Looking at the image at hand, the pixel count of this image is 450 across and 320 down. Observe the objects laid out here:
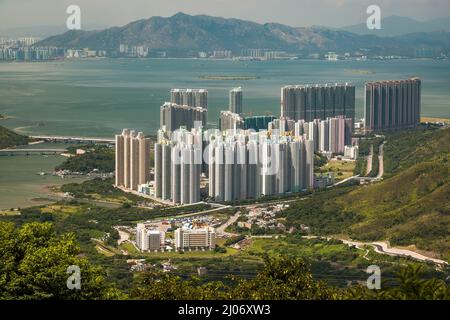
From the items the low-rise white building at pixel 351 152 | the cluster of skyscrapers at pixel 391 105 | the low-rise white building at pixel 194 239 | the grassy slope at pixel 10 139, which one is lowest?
the low-rise white building at pixel 194 239

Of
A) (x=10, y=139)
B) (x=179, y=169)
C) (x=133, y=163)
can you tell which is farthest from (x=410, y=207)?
(x=10, y=139)

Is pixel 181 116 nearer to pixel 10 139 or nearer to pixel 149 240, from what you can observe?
pixel 10 139

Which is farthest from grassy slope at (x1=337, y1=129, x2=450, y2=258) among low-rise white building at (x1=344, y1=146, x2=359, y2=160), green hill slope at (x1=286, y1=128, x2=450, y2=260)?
low-rise white building at (x1=344, y1=146, x2=359, y2=160)

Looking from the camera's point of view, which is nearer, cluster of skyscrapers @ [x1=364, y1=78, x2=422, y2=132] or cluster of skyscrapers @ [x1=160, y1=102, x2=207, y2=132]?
cluster of skyscrapers @ [x1=160, y1=102, x2=207, y2=132]

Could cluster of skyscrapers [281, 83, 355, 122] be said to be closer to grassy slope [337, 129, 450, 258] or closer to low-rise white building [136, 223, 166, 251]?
grassy slope [337, 129, 450, 258]

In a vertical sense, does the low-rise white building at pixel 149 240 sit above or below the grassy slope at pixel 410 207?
below

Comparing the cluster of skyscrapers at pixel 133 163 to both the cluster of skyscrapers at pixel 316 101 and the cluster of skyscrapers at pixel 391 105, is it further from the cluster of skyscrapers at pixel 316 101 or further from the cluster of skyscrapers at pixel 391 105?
the cluster of skyscrapers at pixel 391 105

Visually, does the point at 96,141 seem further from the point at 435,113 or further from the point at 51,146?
the point at 435,113

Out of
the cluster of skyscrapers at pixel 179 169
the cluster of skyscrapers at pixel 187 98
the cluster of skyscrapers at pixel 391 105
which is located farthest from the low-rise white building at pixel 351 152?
the cluster of skyscrapers at pixel 179 169
